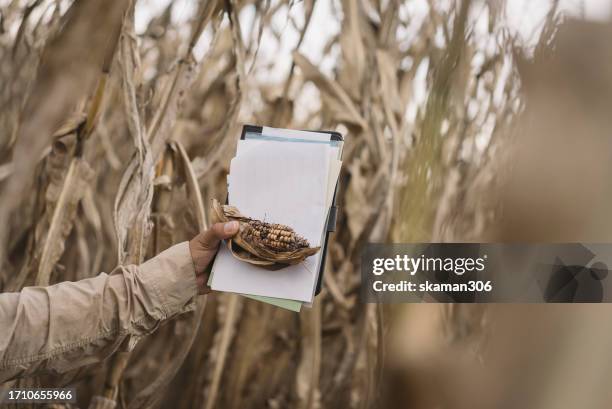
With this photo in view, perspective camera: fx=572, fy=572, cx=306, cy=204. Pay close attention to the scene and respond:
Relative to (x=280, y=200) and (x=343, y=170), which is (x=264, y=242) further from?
(x=343, y=170)

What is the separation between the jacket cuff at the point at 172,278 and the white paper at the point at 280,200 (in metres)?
0.04

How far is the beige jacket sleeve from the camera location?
64cm

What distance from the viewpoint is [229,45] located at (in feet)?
3.67

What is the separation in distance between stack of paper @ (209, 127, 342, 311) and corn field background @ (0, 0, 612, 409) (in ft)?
0.78

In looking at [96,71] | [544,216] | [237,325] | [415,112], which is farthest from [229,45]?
[544,216]

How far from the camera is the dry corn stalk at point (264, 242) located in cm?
64

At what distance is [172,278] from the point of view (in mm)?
674

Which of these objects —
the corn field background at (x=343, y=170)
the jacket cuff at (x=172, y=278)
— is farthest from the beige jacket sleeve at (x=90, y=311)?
the corn field background at (x=343, y=170)

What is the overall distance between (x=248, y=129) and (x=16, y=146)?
0.45 m

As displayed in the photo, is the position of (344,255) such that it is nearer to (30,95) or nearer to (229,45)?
(229,45)

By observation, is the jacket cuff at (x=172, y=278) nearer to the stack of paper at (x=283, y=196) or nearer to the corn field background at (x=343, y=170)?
the stack of paper at (x=283, y=196)

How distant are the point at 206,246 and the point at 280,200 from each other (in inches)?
4.1

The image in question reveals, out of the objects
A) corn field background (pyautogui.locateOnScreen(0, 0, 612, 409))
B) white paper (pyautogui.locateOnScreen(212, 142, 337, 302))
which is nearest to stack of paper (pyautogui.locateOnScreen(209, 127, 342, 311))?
white paper (pyautogui.locateOnScreen(212, 142, 337, 302))

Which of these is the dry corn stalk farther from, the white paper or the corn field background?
the corn field background
